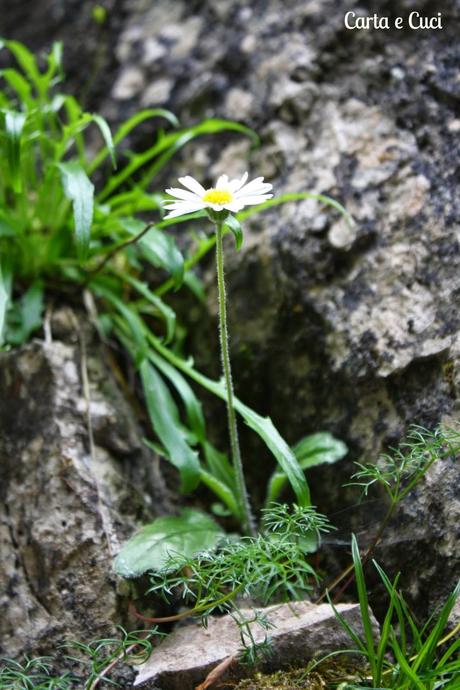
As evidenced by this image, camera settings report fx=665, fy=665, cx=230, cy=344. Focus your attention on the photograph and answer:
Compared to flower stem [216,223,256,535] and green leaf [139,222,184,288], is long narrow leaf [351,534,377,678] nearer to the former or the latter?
flower stem [216,223,256,535]

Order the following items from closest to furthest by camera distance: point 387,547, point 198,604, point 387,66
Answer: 1. point 198,604
2. point 387,547
3. point 387,66

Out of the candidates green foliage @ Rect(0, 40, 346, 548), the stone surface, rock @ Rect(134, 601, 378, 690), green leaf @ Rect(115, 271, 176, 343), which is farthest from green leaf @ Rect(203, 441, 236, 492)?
rock @ Rect(134, 601, 378, 690)

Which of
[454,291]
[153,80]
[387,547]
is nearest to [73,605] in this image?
[387,547]

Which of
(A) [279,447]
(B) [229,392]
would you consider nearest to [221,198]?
(B) [229,392]

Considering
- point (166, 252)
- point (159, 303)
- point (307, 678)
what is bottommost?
point (307, 678)

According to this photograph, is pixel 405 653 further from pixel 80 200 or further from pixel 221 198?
pixel 80 200

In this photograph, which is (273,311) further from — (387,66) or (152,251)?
(387,66)
